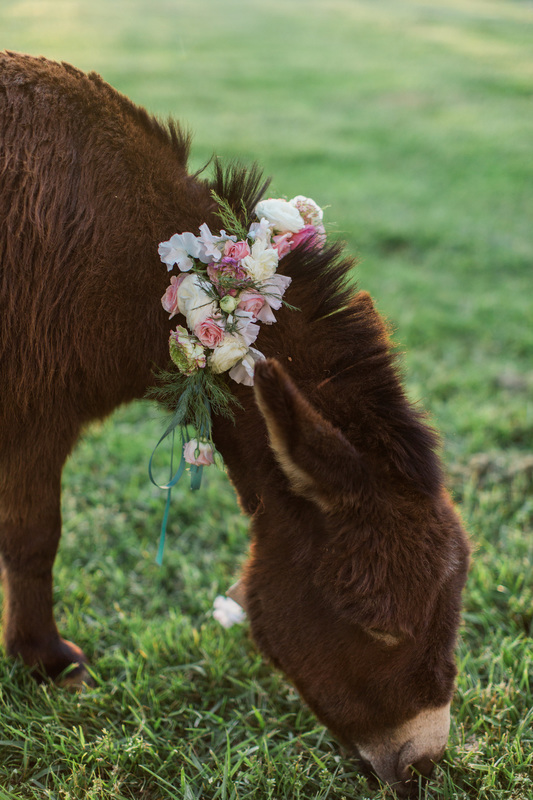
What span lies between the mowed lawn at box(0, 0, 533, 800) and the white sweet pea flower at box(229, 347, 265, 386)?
0.68 metres

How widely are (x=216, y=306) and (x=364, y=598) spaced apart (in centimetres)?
111

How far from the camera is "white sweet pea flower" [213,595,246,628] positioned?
3.25 meters

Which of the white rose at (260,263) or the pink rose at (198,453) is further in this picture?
the pink rose at (198,453)

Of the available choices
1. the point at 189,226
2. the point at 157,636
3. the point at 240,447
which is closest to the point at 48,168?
the point at 189,226

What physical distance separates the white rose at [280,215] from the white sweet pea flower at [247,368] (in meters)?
0.50

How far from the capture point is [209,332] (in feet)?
7.64

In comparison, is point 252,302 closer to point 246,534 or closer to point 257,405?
point 257,405

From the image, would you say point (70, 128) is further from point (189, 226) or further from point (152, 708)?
point (152, 708)

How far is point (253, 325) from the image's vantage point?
234cm

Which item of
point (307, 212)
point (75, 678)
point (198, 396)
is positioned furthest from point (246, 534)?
point (307, 212)

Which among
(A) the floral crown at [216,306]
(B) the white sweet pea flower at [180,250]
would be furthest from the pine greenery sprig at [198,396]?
(B) the white sweet pea flower at [180,250]

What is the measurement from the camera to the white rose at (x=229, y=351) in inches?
91.7

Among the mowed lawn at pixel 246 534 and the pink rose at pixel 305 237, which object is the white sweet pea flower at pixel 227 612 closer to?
the mowed lawn at pixel 246 534

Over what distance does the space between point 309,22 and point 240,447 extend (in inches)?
879
